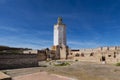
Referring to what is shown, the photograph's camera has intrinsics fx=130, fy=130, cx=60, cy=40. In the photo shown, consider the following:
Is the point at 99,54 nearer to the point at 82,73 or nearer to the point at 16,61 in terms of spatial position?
the point at 82,73

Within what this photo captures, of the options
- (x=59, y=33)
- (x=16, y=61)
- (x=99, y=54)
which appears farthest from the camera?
(x=59, y=33)

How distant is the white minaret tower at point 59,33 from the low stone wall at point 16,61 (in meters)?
27.5

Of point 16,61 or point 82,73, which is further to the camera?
point 16,61

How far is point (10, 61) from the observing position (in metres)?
18.2

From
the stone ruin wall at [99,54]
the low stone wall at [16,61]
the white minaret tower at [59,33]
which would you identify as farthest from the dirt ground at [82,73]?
the white minaret tower at [59,33]

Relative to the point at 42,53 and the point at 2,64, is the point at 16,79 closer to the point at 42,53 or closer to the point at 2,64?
the point at 2,64

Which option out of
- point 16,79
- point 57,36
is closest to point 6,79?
point 16,79

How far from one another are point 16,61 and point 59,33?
31152mm

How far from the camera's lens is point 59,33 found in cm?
4888

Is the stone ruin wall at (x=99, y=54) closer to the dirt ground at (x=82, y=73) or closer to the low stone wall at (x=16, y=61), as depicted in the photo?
the dirt ground at (x=82, y=73)

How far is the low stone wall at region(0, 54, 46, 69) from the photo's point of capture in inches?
690

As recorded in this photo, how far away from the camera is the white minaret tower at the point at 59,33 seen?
48.4 m

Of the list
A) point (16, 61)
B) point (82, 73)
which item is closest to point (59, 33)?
point (16, 61)

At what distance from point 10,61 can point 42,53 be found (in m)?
20.6
